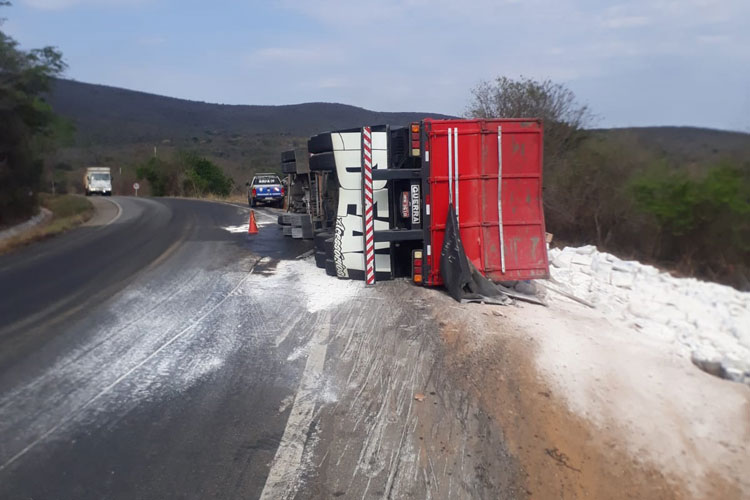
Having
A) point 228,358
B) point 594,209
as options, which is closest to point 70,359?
point 228,358

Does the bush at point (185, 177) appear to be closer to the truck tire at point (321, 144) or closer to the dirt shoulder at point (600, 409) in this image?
the truck tire at point (321, 144)

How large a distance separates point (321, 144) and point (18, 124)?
17.3m

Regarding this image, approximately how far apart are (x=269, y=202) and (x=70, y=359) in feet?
86.7

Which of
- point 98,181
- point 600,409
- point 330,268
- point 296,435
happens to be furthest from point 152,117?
point 600,409

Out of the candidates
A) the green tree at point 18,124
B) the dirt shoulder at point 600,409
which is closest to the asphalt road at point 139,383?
the dirt shoulder at point 600,409

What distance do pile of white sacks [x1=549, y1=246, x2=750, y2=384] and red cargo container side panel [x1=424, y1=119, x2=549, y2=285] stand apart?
0.99m

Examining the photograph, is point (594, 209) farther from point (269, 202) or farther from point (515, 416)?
→ point (269, 202)

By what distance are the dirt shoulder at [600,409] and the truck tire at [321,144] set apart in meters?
3.87

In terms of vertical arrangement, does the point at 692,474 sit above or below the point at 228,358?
below

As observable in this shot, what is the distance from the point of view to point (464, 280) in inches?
342

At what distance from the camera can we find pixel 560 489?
4.50 m

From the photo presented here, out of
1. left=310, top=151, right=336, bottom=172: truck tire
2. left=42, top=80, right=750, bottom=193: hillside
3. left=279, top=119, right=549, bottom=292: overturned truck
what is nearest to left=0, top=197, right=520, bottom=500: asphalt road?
left=279, top=119, right=549, bottom=292: overturned truck

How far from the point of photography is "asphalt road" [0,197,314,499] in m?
4.52

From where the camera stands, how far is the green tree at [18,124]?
22.3 meters
